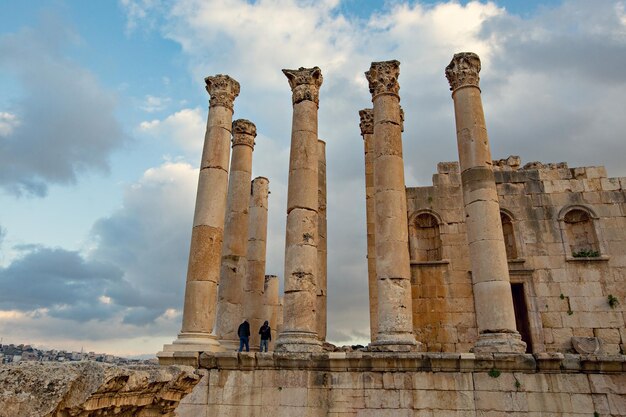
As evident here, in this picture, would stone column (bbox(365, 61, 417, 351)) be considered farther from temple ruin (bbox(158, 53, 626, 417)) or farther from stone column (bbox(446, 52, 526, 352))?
stone column (bbox(446, 52, 526, 352))

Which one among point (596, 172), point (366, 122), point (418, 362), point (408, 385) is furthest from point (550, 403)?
point (366, 122)

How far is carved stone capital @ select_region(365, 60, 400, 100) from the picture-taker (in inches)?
664

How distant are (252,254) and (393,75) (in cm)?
1022

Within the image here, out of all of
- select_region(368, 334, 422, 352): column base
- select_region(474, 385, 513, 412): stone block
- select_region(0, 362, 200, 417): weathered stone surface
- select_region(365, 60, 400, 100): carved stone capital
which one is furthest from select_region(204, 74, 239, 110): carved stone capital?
select_region(0, 362, 200, 417): weathered stone surface

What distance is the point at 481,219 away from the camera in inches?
578

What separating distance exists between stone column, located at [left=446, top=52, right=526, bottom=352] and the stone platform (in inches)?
45.1

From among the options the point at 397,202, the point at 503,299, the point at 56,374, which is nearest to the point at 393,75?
the point at 397,202

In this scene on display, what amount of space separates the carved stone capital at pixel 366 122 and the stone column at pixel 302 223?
173 inches

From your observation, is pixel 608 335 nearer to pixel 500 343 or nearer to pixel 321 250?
pixel 500 343

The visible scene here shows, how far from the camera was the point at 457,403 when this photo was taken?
39.3 feet

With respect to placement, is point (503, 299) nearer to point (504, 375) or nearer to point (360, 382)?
point (504, 375)

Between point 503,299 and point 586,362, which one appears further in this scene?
point 503,299

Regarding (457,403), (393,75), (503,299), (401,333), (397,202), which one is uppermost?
(393,75)

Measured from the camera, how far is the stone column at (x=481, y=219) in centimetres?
1350
